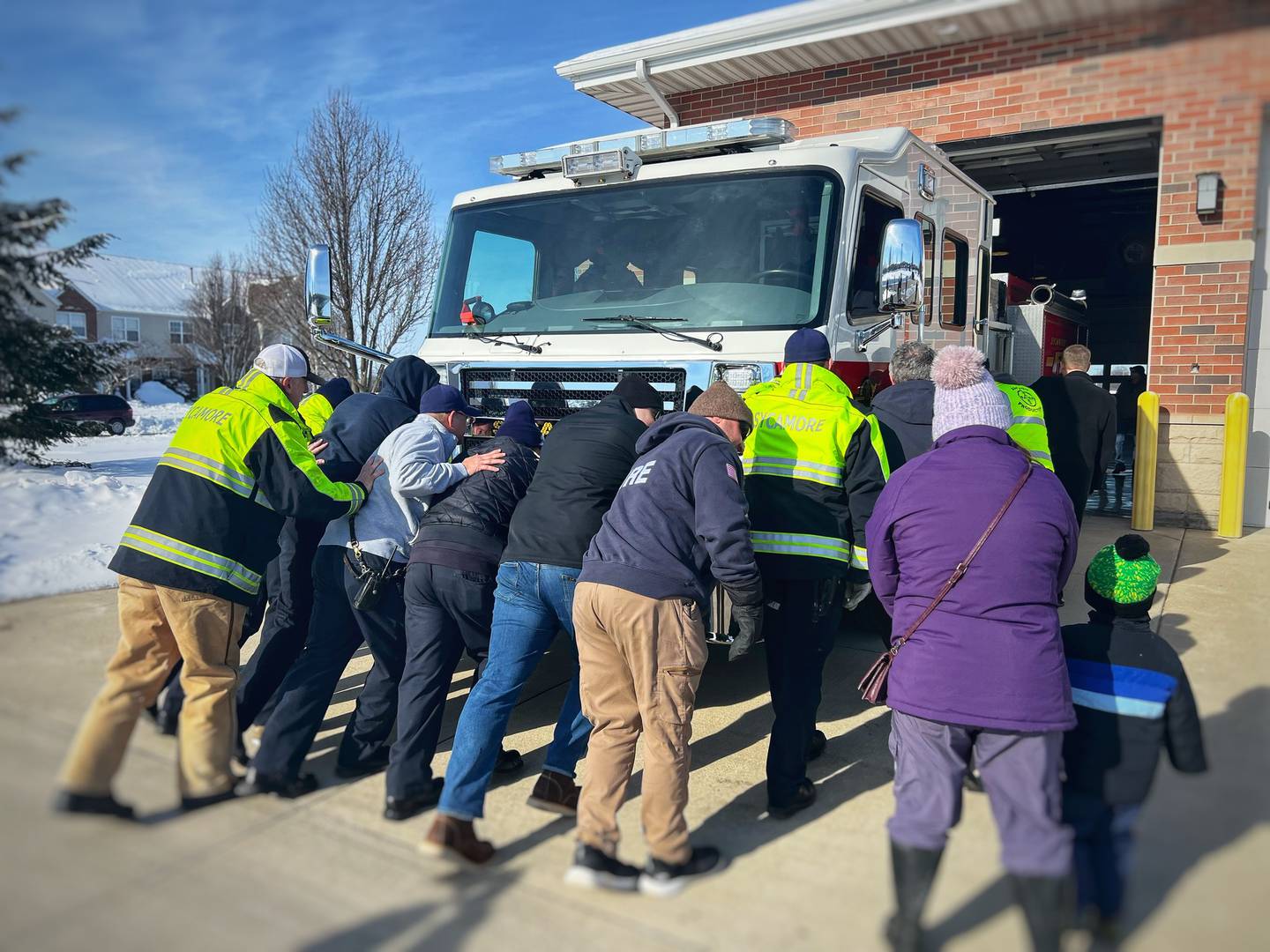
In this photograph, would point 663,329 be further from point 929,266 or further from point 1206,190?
point 1206,190

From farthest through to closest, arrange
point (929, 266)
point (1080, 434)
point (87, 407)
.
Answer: point (1080, 434) → point (929, 266) → point (87, 407)

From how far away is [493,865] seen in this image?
10.3ft

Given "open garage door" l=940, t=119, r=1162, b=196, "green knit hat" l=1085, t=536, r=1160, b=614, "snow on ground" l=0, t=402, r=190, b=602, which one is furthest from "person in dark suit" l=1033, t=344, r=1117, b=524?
"snow on ground" l=0, t=402, r=190, b=602

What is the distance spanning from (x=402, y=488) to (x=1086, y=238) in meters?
9.77

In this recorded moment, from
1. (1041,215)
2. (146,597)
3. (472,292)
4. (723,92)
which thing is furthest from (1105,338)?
(146,597)

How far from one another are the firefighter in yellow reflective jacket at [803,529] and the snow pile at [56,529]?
7.21 feet

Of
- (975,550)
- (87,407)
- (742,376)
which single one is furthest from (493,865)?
(742,376)

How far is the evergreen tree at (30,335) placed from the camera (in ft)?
7.73

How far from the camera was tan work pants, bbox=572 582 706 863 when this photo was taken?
3086mm

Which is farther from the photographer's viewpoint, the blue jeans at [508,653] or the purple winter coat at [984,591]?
the blue jeans at [508,653]

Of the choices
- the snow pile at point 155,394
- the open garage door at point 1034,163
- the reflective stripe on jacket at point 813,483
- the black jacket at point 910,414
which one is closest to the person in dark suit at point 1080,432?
the open garage door at point 1034,163

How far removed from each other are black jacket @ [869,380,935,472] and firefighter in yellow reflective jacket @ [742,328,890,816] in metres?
0.77

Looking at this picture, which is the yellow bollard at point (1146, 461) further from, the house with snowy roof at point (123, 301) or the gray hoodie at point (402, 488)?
the house with snowy roof at point (123, 301)

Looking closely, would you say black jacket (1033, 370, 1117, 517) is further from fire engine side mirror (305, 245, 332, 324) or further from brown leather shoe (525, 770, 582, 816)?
fire engine side mirror (305, 245, 332, 324)
